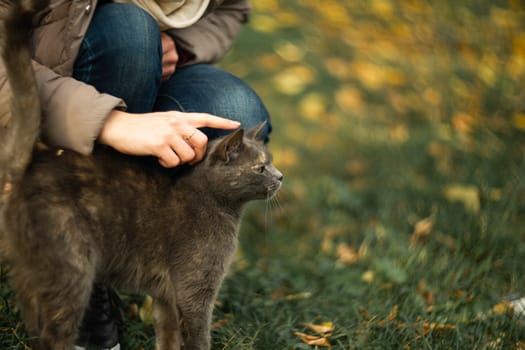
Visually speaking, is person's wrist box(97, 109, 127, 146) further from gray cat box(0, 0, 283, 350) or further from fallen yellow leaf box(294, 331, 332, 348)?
fallen yellow leaf box(294, 331, 332, 348)

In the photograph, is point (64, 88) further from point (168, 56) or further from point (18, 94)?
point (168, 56)

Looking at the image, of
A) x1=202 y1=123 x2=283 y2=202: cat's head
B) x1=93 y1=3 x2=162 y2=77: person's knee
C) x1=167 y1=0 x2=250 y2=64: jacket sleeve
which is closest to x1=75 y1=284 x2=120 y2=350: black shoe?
x1=202 y1=123 x2=283 y2=202: cat's head

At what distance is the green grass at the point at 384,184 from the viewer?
2.21 metres

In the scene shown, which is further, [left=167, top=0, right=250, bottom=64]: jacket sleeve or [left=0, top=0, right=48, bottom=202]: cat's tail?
[left=167, top=0, right=250, bottom=64]: jacket sleeve

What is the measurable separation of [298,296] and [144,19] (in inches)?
51.2

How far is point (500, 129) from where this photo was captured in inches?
147

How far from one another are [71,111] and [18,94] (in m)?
0.16

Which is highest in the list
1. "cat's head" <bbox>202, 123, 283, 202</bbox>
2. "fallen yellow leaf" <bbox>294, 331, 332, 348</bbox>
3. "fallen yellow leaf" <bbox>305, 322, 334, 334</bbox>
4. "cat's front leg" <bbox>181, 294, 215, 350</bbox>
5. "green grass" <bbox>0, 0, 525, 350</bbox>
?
"cat's head" <bbox>202, 123, 283, 202</bbox>

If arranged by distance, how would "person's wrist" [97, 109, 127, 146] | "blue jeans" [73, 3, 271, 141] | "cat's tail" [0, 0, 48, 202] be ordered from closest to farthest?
"cat's tail" [0, 0, 48, 202] → "person's wrist" [97, 109, 127, 146] → "blue jeans" [73, 3, 271, 141]

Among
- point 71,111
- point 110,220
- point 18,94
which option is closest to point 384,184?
point 110,220

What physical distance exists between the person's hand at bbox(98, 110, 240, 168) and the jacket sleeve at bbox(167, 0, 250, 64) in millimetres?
493

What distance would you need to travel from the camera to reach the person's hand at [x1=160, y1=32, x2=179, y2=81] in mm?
2085

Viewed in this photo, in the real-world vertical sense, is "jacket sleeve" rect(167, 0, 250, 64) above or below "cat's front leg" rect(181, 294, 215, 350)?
above

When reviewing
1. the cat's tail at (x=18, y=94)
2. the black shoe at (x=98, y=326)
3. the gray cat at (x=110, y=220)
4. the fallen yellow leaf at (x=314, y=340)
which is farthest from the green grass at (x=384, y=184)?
the cat's tail at (x=18, y=94)
